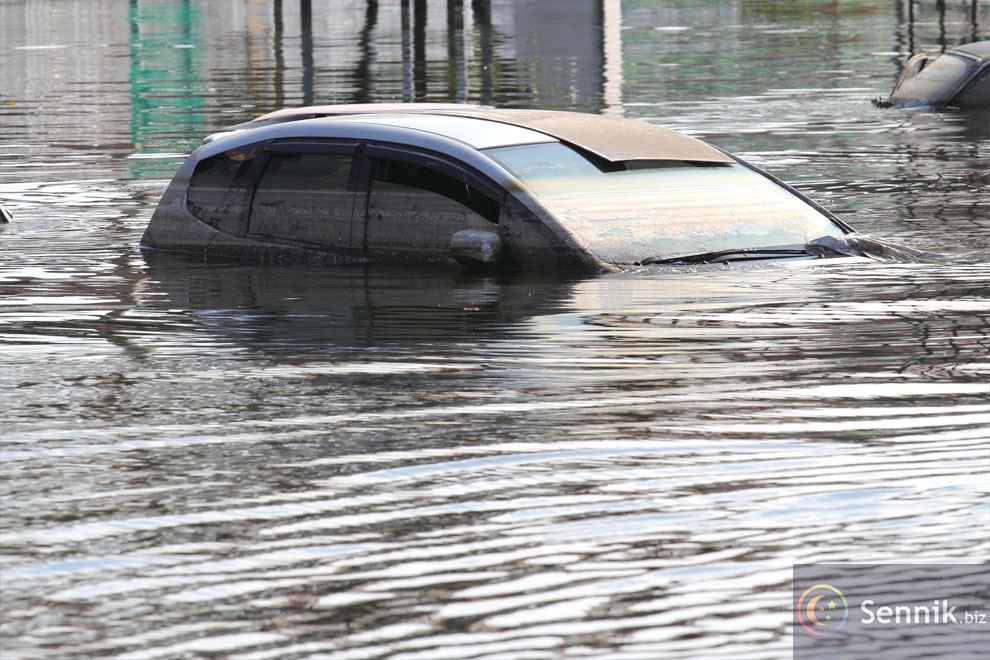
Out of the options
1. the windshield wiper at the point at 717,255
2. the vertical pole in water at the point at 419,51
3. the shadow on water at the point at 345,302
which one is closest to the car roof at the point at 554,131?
the windshield wiper at the point at 717,255

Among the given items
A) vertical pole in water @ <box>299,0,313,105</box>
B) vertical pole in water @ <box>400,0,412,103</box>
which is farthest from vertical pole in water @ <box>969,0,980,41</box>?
vertical pole in water @ <box>299,0,313,105</box>

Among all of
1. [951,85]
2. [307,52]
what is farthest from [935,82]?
[307,52]

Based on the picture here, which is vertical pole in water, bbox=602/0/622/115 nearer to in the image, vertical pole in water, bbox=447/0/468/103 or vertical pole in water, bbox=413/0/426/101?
vertical pole in water, bbox=447/0/468/103

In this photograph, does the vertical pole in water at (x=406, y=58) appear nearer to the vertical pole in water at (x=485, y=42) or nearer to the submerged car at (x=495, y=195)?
the vertical pole in water at (x=485, y=42)

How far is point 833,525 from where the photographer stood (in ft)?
20.0

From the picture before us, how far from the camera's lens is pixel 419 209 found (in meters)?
11.7

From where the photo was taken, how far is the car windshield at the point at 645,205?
443 inches

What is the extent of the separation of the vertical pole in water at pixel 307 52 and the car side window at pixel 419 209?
1963 centimetres

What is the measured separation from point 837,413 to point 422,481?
180 cm

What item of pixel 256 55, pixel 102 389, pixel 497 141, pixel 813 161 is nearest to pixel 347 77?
pixel 256 55

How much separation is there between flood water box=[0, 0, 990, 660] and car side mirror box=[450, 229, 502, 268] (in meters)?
0.19

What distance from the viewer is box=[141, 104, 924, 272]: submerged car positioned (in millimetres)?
11258

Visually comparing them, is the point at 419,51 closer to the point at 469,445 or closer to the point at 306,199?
the point at 306,199

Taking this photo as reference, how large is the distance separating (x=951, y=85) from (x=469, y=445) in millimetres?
21727
